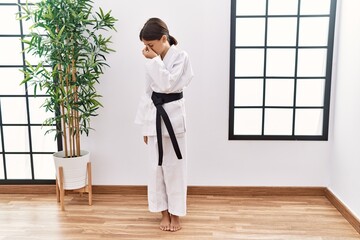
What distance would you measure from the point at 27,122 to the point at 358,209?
9.52 ft

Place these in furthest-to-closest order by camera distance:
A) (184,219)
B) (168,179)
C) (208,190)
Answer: (208,190) → (184,219) → (168,179)

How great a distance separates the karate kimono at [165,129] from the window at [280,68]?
0.83m

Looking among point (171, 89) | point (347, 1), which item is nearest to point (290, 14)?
point (347, 1)

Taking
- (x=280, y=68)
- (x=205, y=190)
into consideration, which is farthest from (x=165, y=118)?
(x=280, y=68)

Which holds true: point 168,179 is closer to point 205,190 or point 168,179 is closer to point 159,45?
point 205,190

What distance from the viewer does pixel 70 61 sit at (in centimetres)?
293

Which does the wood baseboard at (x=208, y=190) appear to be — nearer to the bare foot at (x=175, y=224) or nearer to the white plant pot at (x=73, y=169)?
the white plant pot at (x=73, y=169)

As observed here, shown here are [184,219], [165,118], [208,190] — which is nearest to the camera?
[165,118]

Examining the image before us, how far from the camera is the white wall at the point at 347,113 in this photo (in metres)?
2.75

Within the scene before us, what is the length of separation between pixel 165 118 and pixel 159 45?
0.51 m

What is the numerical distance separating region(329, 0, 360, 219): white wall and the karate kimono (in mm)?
1265

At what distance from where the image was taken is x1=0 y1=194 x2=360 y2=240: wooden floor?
104 inches

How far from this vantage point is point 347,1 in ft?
9.77

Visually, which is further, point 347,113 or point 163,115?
point 347,113
